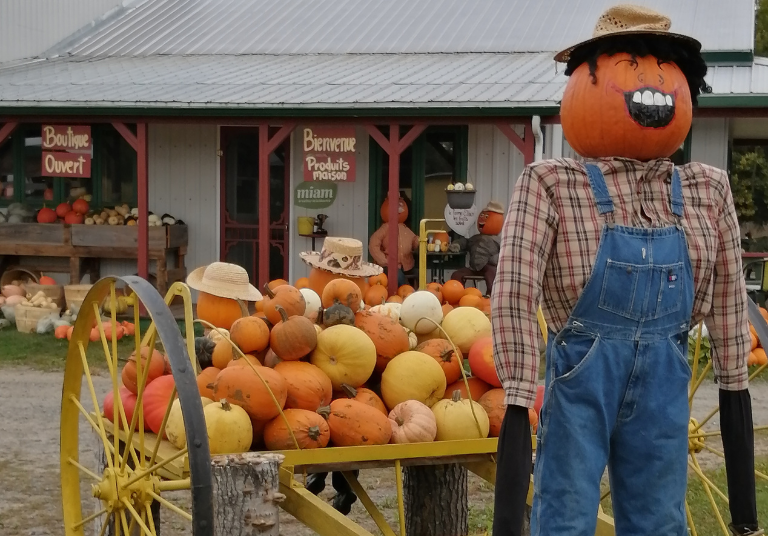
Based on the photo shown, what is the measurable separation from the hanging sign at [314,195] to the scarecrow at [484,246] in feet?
6.22

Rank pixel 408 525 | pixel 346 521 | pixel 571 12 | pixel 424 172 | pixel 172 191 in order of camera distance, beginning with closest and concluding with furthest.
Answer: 1. pixel 346 521
2. pixel 408 525
3. pixel 424 172
4. pixel 172 191
5. pixel 571 12

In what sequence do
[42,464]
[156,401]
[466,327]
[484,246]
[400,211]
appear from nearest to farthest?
[156,401], [466,327], [42,464], [484,246], [400,211]

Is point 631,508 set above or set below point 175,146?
below

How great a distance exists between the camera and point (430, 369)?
4113mm

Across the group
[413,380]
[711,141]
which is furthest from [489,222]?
[413,380]

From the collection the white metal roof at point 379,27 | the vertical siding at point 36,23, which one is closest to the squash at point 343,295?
the white metal roof at point 379,27

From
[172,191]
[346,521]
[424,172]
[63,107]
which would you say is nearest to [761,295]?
Result: [424,172]

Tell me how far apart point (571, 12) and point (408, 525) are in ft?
41.7

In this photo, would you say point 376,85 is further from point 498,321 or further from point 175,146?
point 498,321

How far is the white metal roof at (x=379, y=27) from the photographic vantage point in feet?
49.8

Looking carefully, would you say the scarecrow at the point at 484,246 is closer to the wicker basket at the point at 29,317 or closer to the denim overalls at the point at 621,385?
the wicker basket at the point at 29,317

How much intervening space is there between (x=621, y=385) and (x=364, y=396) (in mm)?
1603

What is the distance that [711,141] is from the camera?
12.6 meters

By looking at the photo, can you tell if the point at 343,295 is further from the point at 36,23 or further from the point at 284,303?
the point at 36,23
